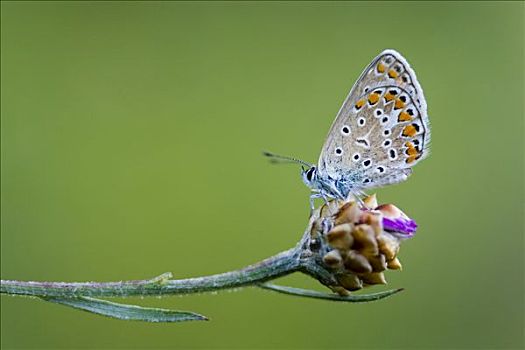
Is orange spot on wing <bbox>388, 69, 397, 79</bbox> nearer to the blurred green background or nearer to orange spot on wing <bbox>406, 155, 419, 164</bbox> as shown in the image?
orange spot on wing <bbox>406, 155, 419, 164</bbox>

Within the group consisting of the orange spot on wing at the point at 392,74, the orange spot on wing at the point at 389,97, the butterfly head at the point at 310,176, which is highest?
the orange spot on wing at the point at 392,74

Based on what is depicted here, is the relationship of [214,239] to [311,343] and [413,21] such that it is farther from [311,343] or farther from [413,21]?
[413,21]

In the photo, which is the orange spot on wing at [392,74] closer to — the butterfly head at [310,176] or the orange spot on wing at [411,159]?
the orange spot on wing at [411,159]

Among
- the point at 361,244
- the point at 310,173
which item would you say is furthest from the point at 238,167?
the point at 361,244

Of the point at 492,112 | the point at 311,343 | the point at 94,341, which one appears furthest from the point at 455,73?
the point at 94,341

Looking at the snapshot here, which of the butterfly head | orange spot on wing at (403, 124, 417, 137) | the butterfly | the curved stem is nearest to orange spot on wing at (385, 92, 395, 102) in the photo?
the butterfly

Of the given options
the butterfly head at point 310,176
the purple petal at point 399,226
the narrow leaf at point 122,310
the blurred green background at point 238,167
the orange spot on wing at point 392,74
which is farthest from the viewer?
the blurred green background at point 238,167

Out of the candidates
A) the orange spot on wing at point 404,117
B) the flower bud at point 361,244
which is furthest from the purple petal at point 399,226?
the orange spot on wing at point 404,117

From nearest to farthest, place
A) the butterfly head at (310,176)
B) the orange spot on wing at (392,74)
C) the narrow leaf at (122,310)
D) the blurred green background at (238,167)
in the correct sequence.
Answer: the narrow leaf at (122,310), the orange spot on wing at (392,74), the butterfly head at (310,176), the blurred green background at (238,167)
